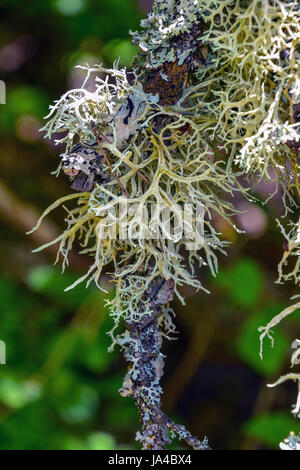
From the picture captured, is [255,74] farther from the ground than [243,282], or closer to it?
farther from the ground

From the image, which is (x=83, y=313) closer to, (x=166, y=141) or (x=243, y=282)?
(x=243, y=282)

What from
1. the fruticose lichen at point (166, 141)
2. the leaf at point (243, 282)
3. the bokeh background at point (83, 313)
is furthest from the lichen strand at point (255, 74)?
the leaf at point (243, 282)

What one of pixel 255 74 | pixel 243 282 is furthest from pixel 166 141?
Result: pixel 243 282

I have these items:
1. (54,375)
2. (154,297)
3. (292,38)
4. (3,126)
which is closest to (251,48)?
(292,38)

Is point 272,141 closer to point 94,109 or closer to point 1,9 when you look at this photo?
point 94,109

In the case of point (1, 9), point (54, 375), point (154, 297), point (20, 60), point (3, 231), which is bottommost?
point (54, 375)

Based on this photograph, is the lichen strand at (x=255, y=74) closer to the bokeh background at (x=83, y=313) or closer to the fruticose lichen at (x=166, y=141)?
the fruticose lichen at (x=166, y=141)
